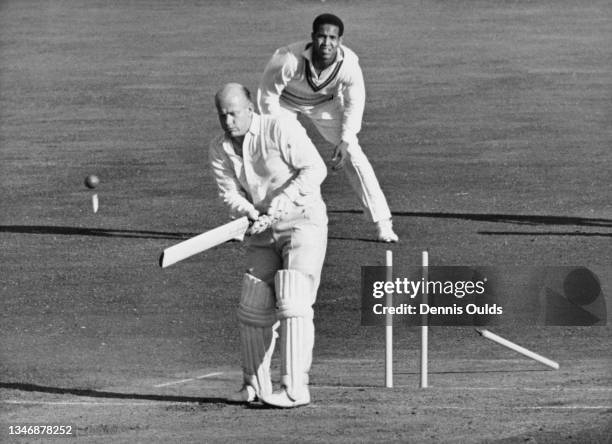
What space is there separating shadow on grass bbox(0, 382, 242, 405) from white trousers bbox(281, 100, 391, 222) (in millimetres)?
5102

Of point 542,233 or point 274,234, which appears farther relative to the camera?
point 542,233

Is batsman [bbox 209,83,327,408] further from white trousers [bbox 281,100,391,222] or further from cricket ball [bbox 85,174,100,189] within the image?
cricket ball [bbox 85,174,100,189]

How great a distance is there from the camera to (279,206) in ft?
38.3

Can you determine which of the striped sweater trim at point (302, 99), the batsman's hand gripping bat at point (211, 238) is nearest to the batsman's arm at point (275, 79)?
the striped sweater trim at point (302, 99)

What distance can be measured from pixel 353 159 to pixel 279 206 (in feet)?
21.0

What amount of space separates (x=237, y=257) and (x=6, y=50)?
17.4 m

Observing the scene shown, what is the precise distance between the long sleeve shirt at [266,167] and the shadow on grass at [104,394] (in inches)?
51.6

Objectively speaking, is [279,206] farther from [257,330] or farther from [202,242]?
[257,330]

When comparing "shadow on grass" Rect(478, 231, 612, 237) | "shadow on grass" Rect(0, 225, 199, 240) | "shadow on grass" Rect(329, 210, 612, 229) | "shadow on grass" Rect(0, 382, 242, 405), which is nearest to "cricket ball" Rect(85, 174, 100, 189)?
"shadow on grass" Rect(0, 225, 199, 240)

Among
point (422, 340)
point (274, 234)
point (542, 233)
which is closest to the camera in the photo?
point (274, 234)

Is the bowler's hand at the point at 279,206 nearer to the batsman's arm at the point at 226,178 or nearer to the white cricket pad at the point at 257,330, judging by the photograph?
the batsman's arm at the point at 226,178

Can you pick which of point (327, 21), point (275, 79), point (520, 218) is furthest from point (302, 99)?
point (520, 218)

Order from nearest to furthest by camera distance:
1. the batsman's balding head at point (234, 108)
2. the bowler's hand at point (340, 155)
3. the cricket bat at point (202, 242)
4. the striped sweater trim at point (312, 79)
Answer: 1. the cricket bat at point (202, 242)
2. the batsman's balding head at point (234, 108)
3. the striped sweater trim at point (312, 79)
4. the bowler's hand at point (340, 155)

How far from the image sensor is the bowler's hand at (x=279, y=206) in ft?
38.3
